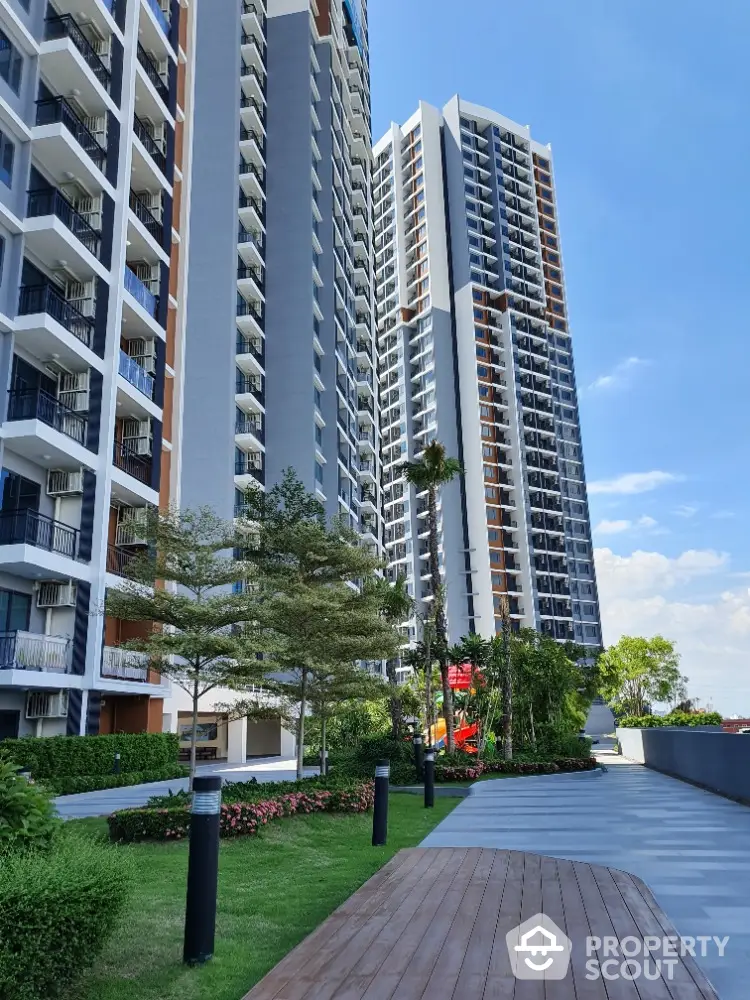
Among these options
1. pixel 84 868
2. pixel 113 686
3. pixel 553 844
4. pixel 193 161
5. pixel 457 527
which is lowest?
pixel 553 844

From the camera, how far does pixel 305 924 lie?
6621 mm

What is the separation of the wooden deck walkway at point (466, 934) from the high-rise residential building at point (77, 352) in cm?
1564

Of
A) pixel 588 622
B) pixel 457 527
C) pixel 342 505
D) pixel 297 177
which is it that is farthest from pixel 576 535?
pixel 297 177

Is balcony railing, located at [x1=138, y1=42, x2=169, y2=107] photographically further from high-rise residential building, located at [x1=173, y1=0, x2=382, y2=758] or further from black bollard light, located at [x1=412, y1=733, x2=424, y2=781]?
black bollard light, located at [x1=412, y1=733, x2=424, y2=781]

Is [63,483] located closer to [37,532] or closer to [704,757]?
[37,532]

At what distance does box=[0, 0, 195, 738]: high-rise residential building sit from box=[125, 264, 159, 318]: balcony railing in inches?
3.8

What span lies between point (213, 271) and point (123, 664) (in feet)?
89.7

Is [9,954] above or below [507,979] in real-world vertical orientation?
above

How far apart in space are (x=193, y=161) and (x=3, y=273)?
28386 millimetres

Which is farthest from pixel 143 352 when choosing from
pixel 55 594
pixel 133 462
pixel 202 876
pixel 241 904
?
pixel 202 876

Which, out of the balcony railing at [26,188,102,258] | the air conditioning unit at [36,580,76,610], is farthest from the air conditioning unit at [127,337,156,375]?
the air conditioning unit at [36,580,76,610]

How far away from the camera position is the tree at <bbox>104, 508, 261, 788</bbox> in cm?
1888

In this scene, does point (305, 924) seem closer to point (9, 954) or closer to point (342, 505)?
point (9, 954)

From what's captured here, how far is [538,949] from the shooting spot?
5363 millimetres
